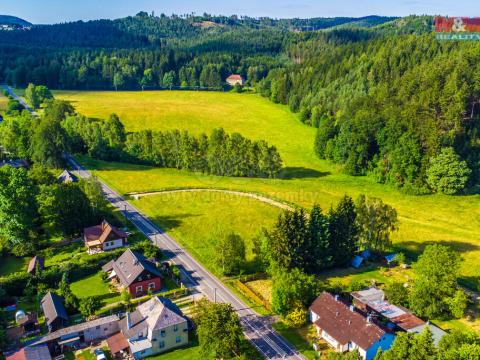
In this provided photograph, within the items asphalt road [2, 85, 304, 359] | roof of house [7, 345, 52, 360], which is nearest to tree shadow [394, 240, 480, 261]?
asphalt road [2, 85, 304, 359]

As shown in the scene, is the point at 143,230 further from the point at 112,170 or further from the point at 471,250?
the point at 471,250

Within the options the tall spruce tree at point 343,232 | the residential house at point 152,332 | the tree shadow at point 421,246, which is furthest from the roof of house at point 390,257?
the residential house at point 152,332

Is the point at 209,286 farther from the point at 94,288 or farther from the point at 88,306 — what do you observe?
the point at 88,306

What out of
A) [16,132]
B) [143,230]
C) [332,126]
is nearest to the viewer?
[143,230]

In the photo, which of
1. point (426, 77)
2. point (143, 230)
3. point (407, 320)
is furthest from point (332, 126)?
point (407, 320)

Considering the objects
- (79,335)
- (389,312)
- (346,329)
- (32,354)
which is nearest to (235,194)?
(389,312)
